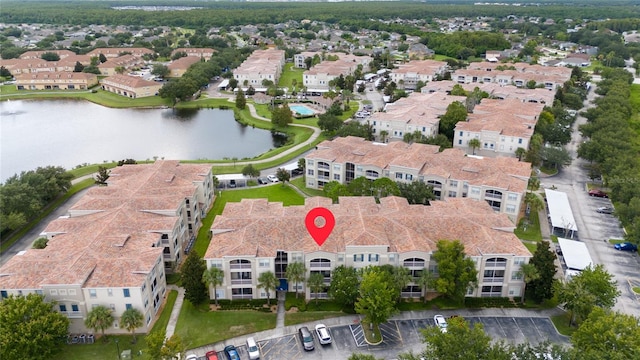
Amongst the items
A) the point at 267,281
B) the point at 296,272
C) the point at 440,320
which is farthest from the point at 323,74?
the point at 440,320

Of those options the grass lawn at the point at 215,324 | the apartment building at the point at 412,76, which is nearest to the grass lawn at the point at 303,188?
the grass lawn at the point at 215,324

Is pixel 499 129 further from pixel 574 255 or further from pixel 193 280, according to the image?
pixel 193 280

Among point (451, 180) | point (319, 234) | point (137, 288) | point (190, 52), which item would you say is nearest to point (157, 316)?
point (137, 288)

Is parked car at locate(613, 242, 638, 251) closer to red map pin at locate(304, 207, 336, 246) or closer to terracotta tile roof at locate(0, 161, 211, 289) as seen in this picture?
red map pin at locate(304, 207, 336, 246)

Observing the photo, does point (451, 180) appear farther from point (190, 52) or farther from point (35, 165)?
point (190, 52)

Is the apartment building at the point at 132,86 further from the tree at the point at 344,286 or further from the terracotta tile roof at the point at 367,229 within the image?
the tree at the point at 344,286
